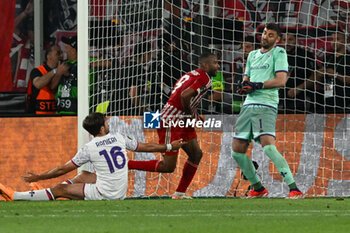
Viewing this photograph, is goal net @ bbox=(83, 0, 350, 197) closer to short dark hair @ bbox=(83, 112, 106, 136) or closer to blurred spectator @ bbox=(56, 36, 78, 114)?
blurred spectator @ bbox=(56, 36, 78, 114)

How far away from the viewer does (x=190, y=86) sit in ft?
34.2

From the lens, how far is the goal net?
38.1 ft

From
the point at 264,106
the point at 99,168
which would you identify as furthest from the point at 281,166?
the point at 99,168

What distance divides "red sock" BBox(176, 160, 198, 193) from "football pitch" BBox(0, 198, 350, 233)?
1.35m

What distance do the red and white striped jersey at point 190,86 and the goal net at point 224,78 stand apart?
2.47 feet

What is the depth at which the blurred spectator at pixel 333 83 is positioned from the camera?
38.0ft

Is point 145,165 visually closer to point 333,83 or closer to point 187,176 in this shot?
point 187,176

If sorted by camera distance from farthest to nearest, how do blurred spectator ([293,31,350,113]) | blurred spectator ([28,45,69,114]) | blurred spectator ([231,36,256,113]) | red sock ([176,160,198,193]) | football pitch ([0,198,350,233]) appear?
blurred spectator ([28,45,69,114]) → blurred spectator ([231,36,256,113]) → blurred spectator ([293,31,350,113]) → red sock ([176,160,198,193]) → football pitch ([0,198,350,233])

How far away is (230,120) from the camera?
11703mm

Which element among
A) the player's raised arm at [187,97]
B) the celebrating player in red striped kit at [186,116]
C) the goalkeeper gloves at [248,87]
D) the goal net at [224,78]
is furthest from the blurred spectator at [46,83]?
the goalkeeper gloves at [248,87]

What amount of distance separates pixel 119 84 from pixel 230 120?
1539 millimetres

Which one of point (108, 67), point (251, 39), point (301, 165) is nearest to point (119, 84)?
point (108, 67)

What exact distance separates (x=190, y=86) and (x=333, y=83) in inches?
86.6

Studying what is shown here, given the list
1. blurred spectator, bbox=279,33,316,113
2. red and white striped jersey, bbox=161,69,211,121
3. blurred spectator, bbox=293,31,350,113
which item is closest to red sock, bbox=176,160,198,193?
red and white striped jersey, bbox=161,69,211,121
